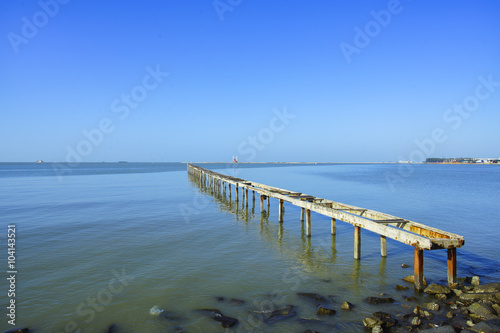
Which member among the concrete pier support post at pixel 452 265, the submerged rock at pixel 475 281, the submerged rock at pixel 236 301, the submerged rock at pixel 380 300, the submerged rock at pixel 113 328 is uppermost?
the concrete pier support post at pixel 452 265

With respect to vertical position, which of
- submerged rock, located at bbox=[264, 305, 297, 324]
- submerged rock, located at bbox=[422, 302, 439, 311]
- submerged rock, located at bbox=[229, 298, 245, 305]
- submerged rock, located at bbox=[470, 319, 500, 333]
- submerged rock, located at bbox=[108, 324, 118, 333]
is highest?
submerged rock, located at bbox=[470, 319, 500, 333]

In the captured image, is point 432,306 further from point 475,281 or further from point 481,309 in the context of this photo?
point 475,281

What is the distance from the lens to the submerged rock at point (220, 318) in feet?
19.9

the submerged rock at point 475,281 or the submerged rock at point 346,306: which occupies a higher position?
the submerged rock at point 475,281

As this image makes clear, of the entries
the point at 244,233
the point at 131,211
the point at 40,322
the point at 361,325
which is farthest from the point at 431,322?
the point at 131,211

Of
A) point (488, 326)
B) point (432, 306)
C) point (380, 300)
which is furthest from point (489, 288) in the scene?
point (380, 300)

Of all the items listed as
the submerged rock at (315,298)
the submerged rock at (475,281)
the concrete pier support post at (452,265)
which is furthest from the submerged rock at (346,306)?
the submerged rock at (475,281)

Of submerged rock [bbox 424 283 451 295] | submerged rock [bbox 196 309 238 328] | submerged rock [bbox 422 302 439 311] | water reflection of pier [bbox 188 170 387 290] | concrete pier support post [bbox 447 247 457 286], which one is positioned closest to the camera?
submerged rock [bbox 196 309 238 328]

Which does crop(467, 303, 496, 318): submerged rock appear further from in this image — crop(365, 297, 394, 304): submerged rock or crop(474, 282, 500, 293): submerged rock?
crop(365, 297, 394, 304): submerged rock

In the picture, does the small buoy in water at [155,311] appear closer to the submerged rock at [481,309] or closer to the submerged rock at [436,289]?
the submerged rock at [436,289]

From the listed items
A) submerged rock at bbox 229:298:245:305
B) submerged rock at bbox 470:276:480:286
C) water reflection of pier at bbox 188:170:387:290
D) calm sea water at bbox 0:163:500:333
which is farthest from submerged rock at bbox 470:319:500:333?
submerged rock at bbox 229:298:245:305

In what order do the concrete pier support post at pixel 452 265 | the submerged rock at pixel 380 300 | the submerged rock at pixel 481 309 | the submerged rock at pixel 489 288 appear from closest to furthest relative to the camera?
1. the submerged rock at pixel 481 309
2. the submerged rock at pixel 489 288
3. the submerged rock at pixel 380 300
4. the concrete pier support post at pixel 452 265

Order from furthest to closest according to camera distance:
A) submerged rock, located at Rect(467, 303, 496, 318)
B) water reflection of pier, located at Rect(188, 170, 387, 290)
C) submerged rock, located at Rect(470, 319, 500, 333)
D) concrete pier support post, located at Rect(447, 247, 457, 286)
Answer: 1. water reflection of pier, located at Rect(188, 170, 387, 290)
2. concrete pier support post, located at Rect(447, 247, 457, 286)
3. submerged rock, located at Rect(467, 303, 496, 318)
4. submerged rock, located at Rect(470, 319, 500, 333)

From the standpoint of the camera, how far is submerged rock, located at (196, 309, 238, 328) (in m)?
6.07
